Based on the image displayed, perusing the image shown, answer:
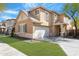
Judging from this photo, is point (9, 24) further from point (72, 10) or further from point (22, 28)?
point (72, 10)


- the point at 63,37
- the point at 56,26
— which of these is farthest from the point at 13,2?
the point at 63,37

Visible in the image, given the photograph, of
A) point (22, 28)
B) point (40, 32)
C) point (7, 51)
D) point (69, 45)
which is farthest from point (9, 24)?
point (69, 45)

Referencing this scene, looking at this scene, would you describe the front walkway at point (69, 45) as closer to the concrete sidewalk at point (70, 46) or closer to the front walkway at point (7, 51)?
the concrete sidewalk at point (70, 46)

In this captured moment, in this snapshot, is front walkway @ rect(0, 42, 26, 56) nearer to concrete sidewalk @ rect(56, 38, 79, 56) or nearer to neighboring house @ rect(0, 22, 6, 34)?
neighboring house @ rect(0, 22, 6, 34)

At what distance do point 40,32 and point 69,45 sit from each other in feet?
2.82

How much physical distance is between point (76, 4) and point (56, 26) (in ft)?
2.66

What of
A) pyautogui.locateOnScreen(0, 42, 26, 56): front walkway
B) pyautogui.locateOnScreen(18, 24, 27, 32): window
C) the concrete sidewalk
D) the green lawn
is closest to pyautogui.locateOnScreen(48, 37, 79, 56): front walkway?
the concrete sidewalk

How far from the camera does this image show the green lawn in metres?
4.45

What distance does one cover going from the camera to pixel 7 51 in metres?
4.49

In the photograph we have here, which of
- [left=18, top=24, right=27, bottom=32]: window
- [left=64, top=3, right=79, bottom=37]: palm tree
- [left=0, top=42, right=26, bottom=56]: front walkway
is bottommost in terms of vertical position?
[left=0, top=42, right=26, bottom=56]: front walkway

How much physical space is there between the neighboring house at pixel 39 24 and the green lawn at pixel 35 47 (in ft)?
0.72

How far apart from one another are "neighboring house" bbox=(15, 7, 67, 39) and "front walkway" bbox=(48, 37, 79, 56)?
0.20 meters

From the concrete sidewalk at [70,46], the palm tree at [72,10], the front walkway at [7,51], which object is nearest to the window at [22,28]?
the front walkway at [7,51]

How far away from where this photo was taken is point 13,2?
4723 millimetres
